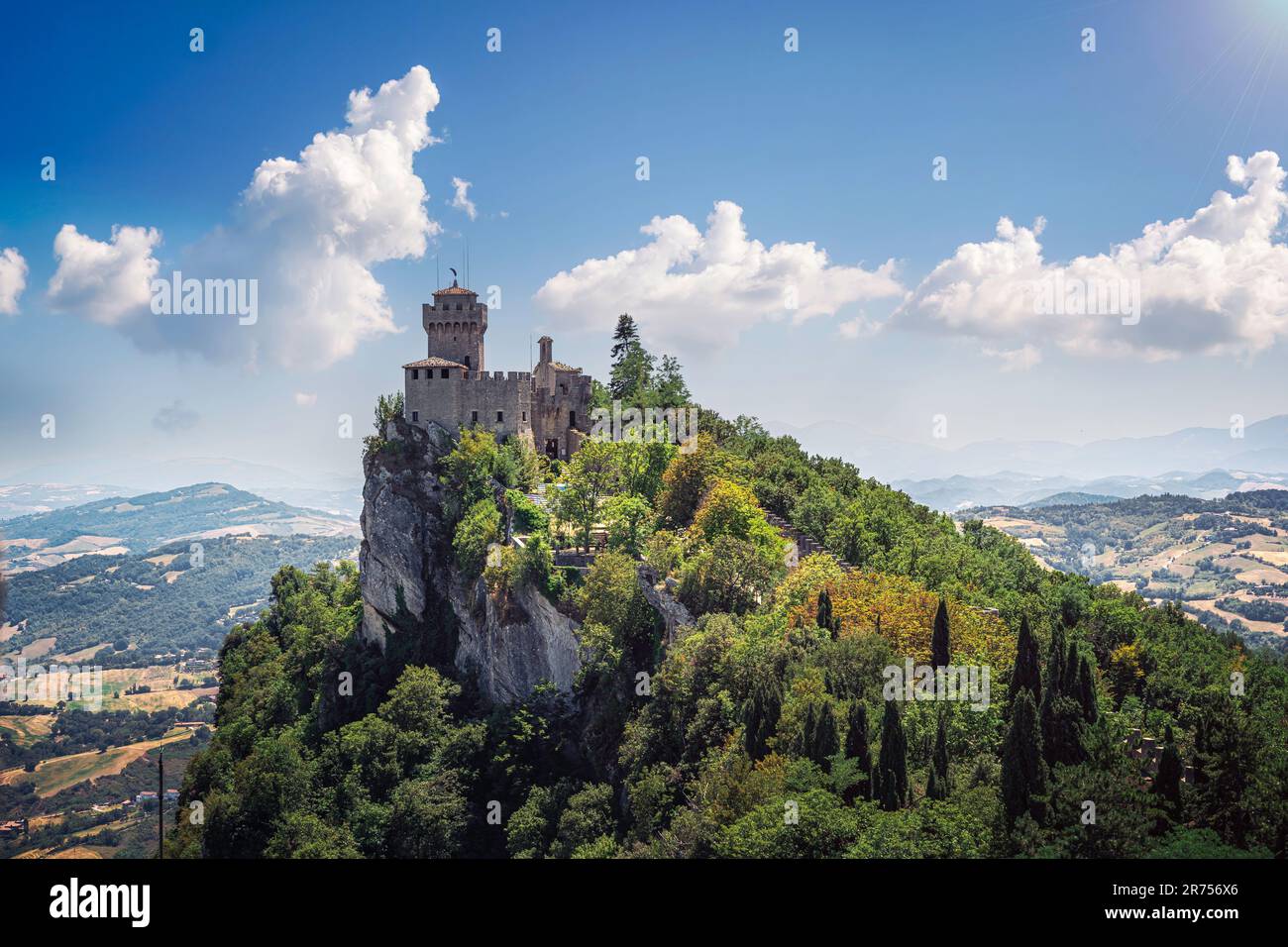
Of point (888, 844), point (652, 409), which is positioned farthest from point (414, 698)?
point (888, 844)

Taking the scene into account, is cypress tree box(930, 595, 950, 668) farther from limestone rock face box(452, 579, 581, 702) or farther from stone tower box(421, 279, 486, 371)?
stone tower box(421, 279, 486, 371)

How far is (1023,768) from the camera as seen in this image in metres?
23.8

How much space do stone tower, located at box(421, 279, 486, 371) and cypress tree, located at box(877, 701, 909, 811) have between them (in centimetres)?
4928

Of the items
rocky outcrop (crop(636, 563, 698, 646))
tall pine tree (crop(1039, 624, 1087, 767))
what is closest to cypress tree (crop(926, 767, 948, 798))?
tall pine tree (crop(1039, 624, 1087, 767))

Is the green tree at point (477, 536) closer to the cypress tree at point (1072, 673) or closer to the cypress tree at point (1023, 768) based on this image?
the cypress tree at point (1072, 673)

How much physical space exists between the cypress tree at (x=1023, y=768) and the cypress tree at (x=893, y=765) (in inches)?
108

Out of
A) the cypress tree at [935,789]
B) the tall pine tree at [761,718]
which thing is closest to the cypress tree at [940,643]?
the tall pine tree at [761,718]

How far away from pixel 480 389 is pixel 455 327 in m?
6.26

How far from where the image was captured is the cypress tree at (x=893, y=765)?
991 inches

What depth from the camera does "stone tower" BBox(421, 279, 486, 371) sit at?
68125 millimetres

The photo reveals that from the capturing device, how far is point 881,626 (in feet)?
114
